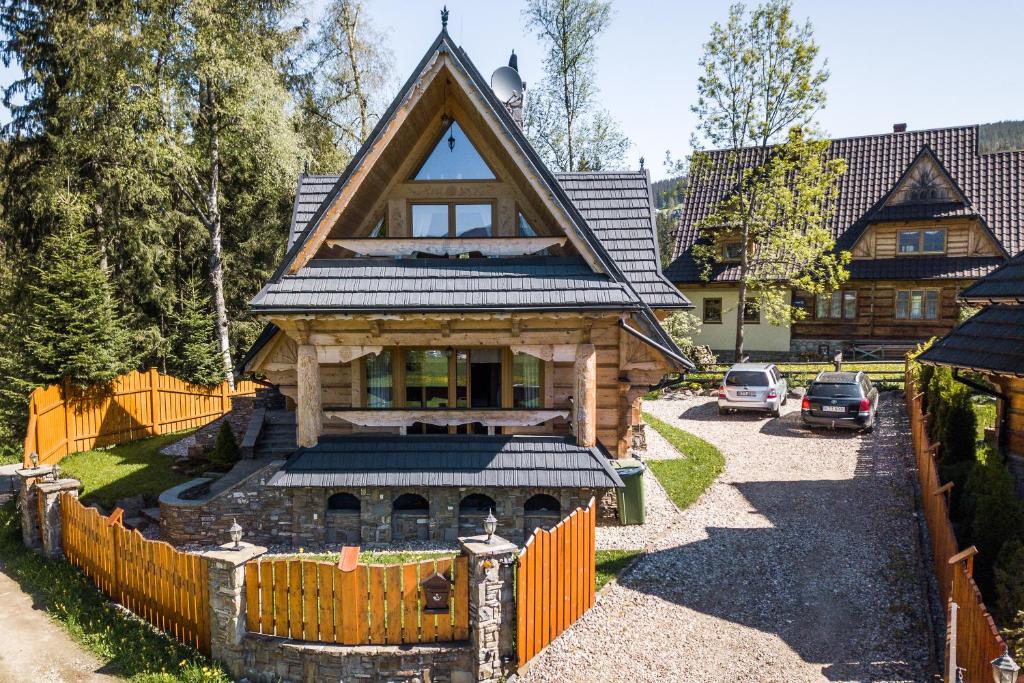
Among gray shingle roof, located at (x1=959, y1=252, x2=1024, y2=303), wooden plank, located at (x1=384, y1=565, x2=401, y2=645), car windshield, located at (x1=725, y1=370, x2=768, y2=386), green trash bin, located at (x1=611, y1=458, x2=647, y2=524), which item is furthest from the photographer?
car windshield, located at (x1=725, y1=370, x2=768, y2=386)

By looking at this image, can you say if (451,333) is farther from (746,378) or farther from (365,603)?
(746,378)

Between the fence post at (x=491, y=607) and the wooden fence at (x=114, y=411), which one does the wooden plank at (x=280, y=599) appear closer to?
the fence post at (x=491, y=607)

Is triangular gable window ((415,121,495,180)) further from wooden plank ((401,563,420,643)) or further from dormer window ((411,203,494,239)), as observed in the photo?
wooden plank ((401,563,420,643))

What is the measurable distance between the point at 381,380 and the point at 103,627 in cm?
548

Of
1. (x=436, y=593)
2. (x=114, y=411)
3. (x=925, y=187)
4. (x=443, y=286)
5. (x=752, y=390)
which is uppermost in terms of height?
(x=925, y=187)

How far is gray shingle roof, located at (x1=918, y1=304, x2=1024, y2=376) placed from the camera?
31.5 feet

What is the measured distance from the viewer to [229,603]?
7.32m

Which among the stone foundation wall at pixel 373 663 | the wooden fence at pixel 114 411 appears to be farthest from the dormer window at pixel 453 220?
the wooden fence at pixel 114 411

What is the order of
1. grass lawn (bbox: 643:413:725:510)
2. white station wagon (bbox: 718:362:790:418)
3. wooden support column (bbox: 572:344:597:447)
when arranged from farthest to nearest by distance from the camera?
white station wagon (bbox: 718:362:790:418), grass lawn (bbox: 643:413:725:510), wooden support column (bbox: 572:344:597:447)

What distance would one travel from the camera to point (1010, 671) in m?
4.61

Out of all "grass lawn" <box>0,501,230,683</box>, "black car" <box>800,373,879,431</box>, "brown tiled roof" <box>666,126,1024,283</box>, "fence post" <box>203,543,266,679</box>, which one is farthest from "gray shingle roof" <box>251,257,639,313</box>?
"brown tiled roof" <box>666,126,1024,283</box>

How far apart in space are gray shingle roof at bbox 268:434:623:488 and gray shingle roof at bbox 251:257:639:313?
2566 millimetres

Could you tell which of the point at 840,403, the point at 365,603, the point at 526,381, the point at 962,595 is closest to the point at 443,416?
the point at 526,381

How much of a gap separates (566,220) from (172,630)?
8094 mm
